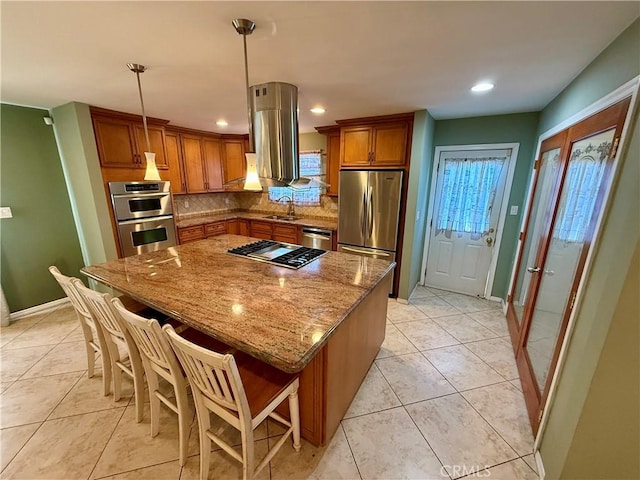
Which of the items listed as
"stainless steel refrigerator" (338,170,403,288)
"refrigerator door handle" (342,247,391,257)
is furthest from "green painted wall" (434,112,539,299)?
"refrigerator door handle" (342,247,391,257)

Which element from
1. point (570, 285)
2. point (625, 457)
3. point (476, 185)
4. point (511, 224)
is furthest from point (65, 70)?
point (511, 224)

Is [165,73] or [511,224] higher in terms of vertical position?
[165,73]

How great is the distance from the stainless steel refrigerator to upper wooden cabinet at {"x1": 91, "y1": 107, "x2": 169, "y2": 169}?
8.45 ft

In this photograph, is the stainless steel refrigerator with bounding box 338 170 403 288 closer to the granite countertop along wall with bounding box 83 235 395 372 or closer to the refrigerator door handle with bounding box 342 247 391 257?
the refrigerator door handle with bounding box 342 247 391 257

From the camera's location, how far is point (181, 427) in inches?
55.8

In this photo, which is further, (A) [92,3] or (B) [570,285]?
(B) [570,285]

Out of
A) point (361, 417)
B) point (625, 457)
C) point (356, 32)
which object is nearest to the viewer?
point (625, 457)

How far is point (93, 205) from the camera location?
2.80 metres

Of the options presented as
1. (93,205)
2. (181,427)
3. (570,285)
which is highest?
(93,205)

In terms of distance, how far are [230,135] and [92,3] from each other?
359 cm

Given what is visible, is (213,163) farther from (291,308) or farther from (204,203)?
(291,308)

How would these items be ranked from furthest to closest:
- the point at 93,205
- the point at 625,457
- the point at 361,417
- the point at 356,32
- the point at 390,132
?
the point at 390,132, the point at 93,205, the point at 361,417, the point at 356,32, the point at 625,457

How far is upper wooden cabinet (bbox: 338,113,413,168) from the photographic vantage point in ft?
9.87

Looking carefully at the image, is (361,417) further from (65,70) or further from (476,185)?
(65,70)
